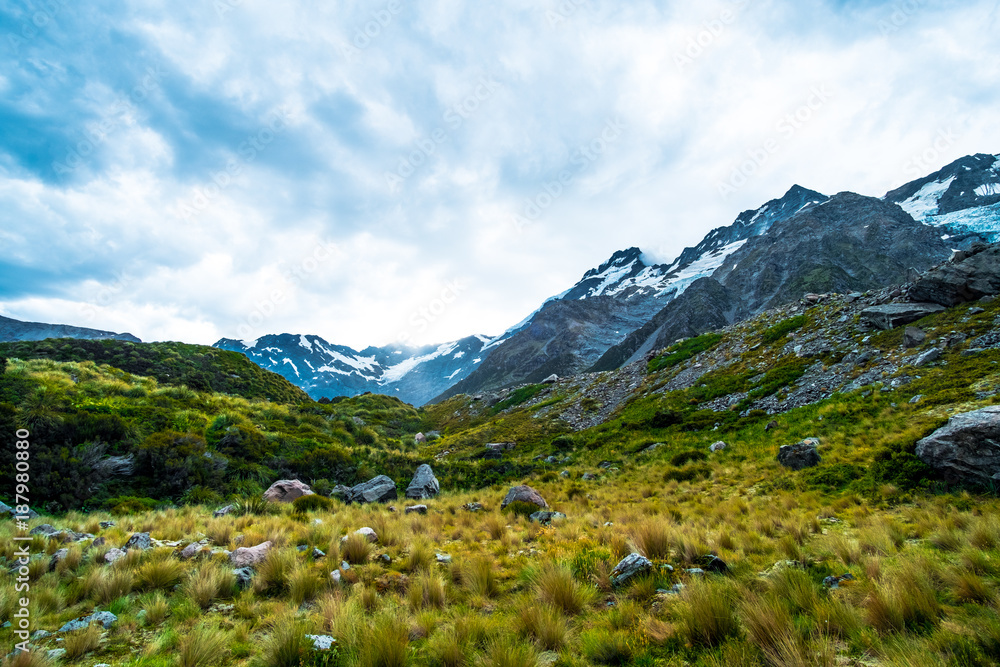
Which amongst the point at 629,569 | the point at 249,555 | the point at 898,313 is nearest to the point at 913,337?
the point at 898,313

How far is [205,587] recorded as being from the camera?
18.9 feet

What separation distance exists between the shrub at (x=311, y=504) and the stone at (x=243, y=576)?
6052 mm

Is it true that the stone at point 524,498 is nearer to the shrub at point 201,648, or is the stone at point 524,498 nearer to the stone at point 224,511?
the stone at point 224,511

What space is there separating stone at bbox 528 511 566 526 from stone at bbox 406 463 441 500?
7075 mm

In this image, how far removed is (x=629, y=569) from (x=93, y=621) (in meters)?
7.49

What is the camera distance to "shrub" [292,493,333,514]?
40.9ft

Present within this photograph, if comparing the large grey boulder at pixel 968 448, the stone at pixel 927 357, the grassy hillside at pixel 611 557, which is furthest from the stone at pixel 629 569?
the stone at pixel 927 357

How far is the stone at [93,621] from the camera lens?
15.6ft

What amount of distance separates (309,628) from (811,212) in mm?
188028

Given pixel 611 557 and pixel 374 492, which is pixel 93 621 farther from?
pixel 374 492

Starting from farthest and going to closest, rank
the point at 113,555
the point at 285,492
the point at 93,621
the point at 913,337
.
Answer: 1. the point at 913,337
2. the point at 285,492
3. the point at 113,555
4. the point at 93,621

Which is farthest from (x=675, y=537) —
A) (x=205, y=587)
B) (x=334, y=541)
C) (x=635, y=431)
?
(x=635, y=431)

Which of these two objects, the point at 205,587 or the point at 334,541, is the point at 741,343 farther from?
the point at 205,587

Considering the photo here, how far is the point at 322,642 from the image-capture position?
14.6 ft
